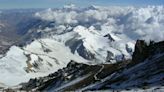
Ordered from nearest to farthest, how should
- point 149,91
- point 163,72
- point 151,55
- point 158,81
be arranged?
point 149,91 → point 158,81 → point 163,72 → point 151,55

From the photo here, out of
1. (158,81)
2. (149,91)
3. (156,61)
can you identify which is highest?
(156,61)

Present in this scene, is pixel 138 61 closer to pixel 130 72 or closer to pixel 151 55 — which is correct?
pixel 151 55

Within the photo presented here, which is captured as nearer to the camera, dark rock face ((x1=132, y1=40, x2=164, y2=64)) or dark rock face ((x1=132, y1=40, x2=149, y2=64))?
dark rock face ((x1=132, y1=40, x2=164, y2=64))

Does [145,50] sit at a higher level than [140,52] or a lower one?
lower

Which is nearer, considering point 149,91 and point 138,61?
point 149,91

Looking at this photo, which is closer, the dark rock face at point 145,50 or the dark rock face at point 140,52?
the dark rock face at point 145,50

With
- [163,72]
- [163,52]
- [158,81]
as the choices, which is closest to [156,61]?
[163,52]

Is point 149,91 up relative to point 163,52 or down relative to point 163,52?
down

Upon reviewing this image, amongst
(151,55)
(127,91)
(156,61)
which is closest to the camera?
(127,91)

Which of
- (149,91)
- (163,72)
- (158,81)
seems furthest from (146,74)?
(149,91)

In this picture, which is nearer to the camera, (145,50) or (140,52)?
(145,50)
